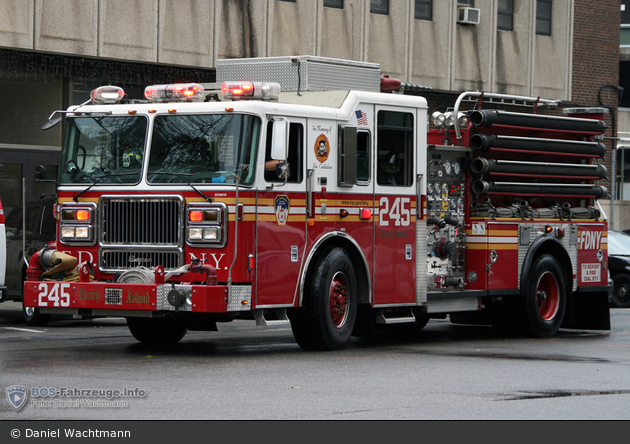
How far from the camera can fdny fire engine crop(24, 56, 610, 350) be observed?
447 inches

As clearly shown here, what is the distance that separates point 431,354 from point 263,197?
2702 millimetres

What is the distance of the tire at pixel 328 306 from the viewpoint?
1195cm

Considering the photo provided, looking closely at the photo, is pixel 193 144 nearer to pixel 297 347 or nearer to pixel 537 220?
pixel 297 347

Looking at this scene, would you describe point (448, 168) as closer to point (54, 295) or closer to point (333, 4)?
point (54, 295)

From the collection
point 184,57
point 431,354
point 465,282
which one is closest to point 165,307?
point 431,354

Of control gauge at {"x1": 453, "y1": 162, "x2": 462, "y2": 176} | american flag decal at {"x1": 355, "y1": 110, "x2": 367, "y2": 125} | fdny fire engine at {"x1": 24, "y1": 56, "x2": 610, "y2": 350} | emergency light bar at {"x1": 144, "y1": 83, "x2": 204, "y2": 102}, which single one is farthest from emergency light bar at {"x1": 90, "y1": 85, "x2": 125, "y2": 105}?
control gauge at {"x1": 453, "y1": 162, "x2": 462, "y2": 176}

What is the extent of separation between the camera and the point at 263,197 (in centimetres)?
1149

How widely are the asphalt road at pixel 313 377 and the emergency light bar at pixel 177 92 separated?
270cm

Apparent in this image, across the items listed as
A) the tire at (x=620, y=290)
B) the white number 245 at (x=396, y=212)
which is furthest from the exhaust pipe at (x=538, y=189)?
the tire at (x=620, y=290)

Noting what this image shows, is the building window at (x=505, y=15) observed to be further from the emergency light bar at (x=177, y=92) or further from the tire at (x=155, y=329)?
the emergency light bar at (x=177, y=92)

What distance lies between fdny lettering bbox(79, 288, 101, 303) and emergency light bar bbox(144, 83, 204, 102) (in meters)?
2.24

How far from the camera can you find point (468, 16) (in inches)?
1112

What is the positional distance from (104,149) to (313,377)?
370 centimetres

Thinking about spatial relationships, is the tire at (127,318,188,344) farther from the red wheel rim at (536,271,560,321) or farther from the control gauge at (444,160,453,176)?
the red wheel rim at (536,271,560,321)
